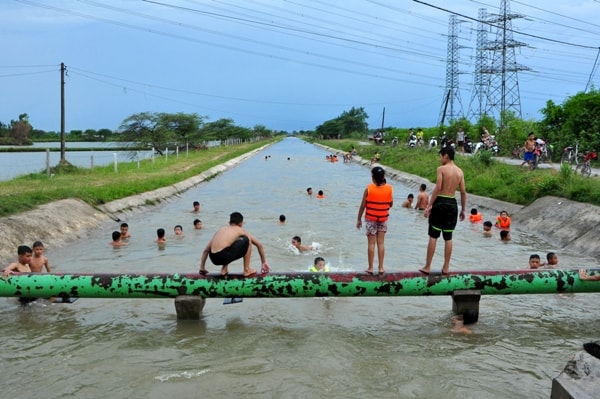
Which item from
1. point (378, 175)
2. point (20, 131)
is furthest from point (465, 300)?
point (20, 131)

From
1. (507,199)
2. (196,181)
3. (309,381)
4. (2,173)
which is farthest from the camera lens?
(196,181)

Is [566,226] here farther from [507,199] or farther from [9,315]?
[9,315]

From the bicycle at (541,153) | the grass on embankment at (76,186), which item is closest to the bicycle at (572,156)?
the bicycle at (541,153)

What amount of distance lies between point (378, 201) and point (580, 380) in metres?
4.12

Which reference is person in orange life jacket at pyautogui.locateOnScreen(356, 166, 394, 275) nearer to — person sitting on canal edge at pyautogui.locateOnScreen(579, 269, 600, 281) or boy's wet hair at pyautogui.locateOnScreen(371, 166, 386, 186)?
boy's wet hair at pyautogui.locateOnScreen(371, 166, 386, 186)

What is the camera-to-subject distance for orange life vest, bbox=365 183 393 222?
8312 mm

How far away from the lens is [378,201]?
8344mm

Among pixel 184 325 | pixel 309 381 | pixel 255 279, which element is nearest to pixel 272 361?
pixel 309 381

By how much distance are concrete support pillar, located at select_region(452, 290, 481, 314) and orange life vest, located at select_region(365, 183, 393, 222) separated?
5.37ft

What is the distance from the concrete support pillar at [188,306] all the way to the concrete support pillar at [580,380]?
17.2 feet

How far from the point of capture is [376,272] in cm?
828

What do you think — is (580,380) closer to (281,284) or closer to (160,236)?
(281,284)

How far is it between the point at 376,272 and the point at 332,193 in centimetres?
2129

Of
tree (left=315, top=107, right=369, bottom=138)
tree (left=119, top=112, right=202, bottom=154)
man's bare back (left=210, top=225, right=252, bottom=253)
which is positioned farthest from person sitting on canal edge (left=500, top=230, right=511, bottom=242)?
tree (left=315, top=107, right=369, bottom=138)
